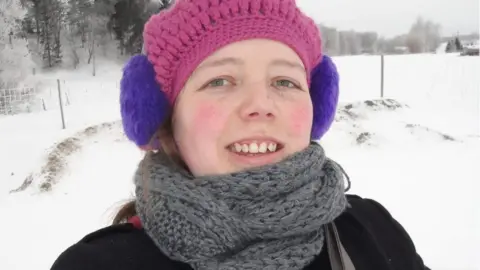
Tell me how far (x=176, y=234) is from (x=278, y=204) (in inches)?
9.2

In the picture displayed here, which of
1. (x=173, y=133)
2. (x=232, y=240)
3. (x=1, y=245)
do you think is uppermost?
(x=173, y=133)

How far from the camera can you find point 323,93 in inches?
50.7

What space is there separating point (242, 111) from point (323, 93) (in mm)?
369

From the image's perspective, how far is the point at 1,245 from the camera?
12.5ft

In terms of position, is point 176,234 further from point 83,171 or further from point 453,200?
point 83,171

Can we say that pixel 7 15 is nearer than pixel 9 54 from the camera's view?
Yes

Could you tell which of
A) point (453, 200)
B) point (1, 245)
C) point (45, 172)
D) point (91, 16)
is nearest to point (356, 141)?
point (453, 200)

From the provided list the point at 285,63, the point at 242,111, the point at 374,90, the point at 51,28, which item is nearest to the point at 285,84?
the point at 285,63

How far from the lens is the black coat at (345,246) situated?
3.30ft

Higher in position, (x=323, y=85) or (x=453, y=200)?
(x=323, y=85)

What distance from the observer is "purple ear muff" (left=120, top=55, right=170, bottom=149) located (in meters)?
1.13

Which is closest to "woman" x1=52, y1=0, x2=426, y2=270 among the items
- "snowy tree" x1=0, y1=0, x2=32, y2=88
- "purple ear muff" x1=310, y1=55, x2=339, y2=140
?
"purple ear muff" x1=310, y1=55, x2=339, y2=140

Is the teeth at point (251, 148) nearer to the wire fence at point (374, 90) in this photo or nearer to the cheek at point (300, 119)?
the cheek at point (300, 119)

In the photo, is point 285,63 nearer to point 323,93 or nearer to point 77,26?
point 323,93
